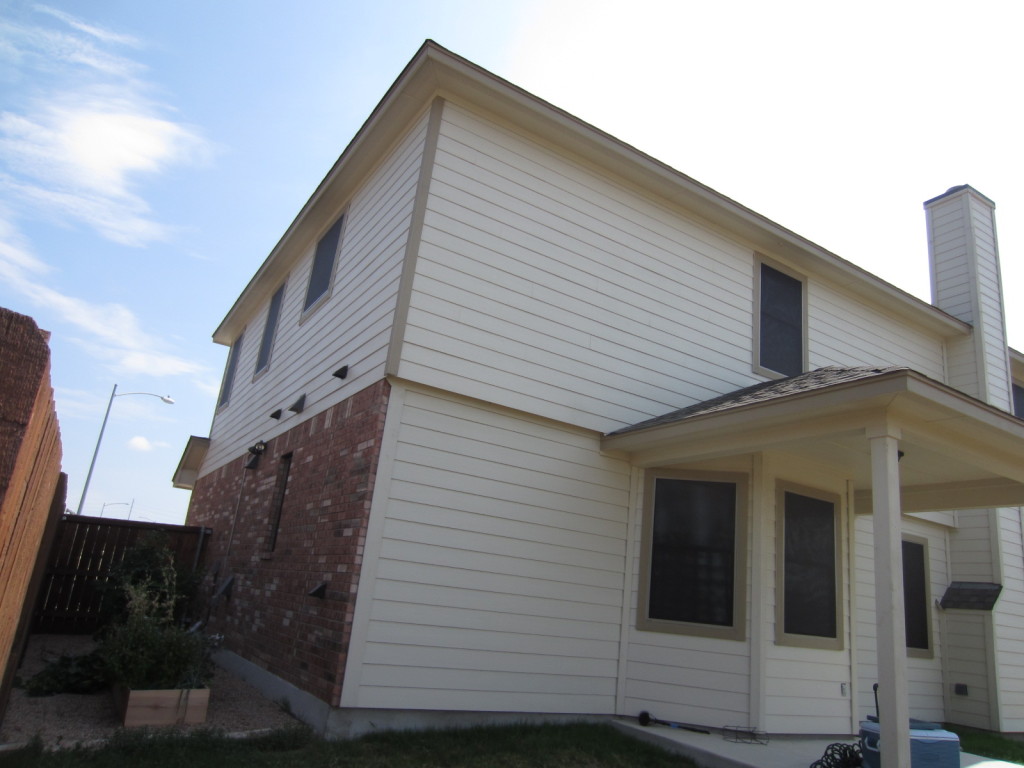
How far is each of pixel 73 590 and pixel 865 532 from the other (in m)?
11.4

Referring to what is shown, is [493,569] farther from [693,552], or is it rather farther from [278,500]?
[278,500]

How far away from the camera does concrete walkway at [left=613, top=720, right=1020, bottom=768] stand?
5.95m

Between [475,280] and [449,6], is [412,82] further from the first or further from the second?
[475,280]

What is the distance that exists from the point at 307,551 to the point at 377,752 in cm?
240

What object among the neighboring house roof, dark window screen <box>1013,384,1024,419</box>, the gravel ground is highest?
the neighboring house roof

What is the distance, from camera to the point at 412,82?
7465 mm

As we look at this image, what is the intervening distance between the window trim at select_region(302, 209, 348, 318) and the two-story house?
0.13 m

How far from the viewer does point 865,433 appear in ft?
18.7

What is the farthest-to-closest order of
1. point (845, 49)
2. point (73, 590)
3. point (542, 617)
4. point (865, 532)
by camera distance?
point (73, 590) < point (865, 532) < point (845, 49) < point (542, 617)

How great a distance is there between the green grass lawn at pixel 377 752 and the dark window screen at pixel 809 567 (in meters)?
2.17

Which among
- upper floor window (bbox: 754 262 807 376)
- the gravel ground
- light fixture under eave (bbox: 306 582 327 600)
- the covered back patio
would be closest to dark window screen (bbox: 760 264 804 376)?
upper floor window (bbox: 754 262 807 376)

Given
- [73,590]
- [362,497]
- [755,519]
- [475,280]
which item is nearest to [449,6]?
[475,280]

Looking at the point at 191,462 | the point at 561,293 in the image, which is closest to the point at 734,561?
the point at 561,293

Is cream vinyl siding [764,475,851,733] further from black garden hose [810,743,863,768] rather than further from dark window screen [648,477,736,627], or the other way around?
black garden hose [810,743,863,768]
